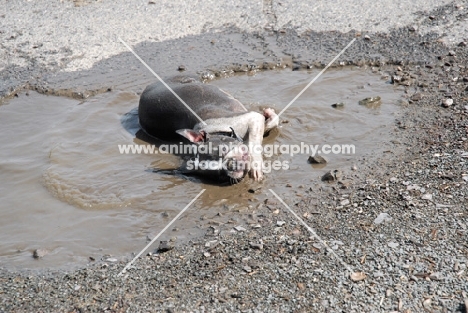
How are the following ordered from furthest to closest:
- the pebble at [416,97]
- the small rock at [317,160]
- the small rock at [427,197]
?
the pebble at [416,97] < the small rock at [317,160] < the small rock at [427,197]

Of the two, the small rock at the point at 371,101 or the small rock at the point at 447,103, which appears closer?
the small rock at the point at 447,103

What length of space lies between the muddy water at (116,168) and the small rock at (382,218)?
1038mm

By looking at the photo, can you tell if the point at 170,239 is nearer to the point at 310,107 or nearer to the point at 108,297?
the point at 108,297

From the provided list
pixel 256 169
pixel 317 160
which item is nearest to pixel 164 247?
pixel 256 169

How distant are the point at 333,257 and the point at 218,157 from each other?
2014mm

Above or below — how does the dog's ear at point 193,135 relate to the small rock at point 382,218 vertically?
above

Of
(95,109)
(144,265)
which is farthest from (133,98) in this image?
(144,265)

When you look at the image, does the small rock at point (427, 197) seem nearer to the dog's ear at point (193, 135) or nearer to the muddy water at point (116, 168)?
the muddy water at point (116, 168)

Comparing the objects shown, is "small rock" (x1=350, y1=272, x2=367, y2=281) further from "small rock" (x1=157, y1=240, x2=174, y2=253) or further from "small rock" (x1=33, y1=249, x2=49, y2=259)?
"small rock" (x1=33, y1=249, x2=49, y2=259)

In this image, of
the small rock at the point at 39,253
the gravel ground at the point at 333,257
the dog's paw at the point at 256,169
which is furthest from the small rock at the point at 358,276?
the small rock at the point at 39,253

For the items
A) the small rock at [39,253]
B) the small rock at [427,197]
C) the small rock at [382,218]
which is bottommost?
the small rock at [39,253]

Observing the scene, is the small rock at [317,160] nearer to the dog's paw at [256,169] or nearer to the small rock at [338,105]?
the dog's paw at [256,169]

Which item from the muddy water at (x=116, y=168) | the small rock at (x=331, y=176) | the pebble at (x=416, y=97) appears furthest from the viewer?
the pebble at (x=416, y=97)

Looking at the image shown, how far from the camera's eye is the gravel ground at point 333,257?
4492 millimetres
